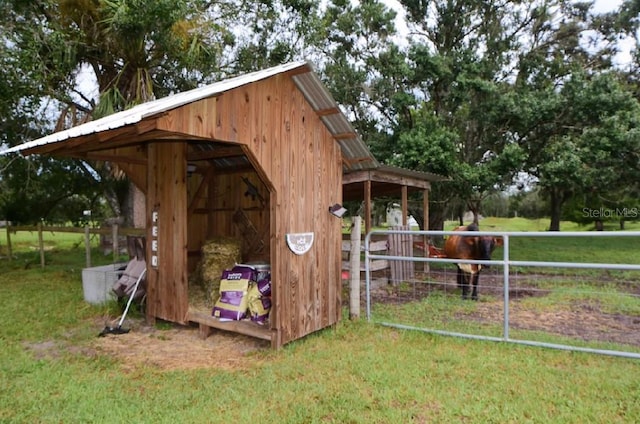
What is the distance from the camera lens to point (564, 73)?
12.6 meters

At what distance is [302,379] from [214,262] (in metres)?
2.75

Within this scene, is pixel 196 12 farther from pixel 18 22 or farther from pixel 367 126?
pixel 367 126

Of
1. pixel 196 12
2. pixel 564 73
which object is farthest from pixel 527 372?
pixel 564 73

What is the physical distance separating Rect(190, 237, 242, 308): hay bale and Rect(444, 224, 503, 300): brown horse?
368 centimetres

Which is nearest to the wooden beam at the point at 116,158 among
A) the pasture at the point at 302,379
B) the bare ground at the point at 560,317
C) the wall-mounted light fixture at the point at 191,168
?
the wall-mounted light fixture at the point at 191,168

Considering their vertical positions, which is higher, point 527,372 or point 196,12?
point 196,12

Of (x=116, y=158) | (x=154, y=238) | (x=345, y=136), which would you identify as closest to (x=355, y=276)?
(x=345, y=136)

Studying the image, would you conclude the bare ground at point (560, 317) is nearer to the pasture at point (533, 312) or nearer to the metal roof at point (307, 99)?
the pasture at point (533, 312)

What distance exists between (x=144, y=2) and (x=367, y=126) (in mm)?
7795

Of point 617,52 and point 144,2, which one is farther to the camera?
point 617,52

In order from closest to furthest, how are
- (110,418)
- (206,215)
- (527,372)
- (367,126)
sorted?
1. (110,418)
2. (527,372)
3. (206,215)
4. (367,126)

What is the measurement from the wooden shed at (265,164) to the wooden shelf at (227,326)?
0.01 metres

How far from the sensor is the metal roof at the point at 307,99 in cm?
364

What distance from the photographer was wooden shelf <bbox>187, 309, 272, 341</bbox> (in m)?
4.68
